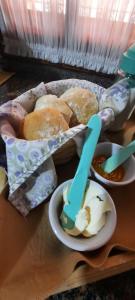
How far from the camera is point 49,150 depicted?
0.27m

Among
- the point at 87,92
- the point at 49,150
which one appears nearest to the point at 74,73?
the point at 87,92

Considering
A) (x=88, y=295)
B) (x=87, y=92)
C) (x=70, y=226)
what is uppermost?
(x=87, y=92)

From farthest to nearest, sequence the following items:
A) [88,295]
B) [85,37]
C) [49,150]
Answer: [85,37] < [88,295] < [49,150]

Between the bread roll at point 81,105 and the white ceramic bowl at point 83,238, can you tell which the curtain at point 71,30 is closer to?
the bread roll at point 81,105

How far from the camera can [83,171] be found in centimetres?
28

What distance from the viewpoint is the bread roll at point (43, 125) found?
30 centimetres

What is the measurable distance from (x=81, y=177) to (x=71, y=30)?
1.51 ft

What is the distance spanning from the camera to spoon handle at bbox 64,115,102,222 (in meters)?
0.26

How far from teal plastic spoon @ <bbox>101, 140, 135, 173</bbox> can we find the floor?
29 cm

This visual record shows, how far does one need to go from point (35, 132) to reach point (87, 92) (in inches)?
4.4

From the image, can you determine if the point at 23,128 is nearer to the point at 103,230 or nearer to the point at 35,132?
the point at 35,132

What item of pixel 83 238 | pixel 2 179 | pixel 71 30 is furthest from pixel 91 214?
pixel 71 30

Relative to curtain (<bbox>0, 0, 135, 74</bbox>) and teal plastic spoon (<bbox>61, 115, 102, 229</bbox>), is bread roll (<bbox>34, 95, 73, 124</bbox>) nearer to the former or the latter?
teal plastic spoon (<bbox>61, 115, 102, 229</bbox>)

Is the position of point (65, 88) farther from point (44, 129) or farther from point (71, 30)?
point (71, 30)
